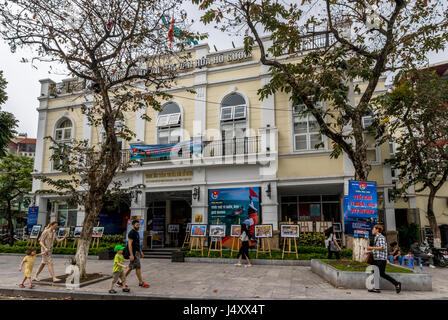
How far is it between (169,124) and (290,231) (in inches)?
334

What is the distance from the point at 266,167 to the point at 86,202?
313 inches

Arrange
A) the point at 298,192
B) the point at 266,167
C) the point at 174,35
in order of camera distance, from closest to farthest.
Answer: the point at 174,35, the point at 266,167, the point at 298,192

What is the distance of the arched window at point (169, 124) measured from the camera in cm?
1686

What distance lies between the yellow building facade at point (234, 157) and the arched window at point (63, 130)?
0.97 metres

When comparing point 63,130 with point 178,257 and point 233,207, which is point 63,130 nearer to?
point 178,257

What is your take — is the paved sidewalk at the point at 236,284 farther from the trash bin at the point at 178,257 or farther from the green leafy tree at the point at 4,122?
the green leafy tree at the point at 4,122

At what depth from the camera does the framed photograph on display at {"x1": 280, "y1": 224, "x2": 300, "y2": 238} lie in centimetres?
1261

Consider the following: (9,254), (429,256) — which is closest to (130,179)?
(9,254)

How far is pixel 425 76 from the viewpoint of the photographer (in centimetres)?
1309

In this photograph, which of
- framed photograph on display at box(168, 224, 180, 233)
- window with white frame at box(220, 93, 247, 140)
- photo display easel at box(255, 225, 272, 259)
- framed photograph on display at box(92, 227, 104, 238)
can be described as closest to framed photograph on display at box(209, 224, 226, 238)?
photo display easel at box(255, 225, 272, 259)

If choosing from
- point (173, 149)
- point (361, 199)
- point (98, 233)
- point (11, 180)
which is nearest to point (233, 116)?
point (173, 149)

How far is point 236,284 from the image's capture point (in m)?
8.40
